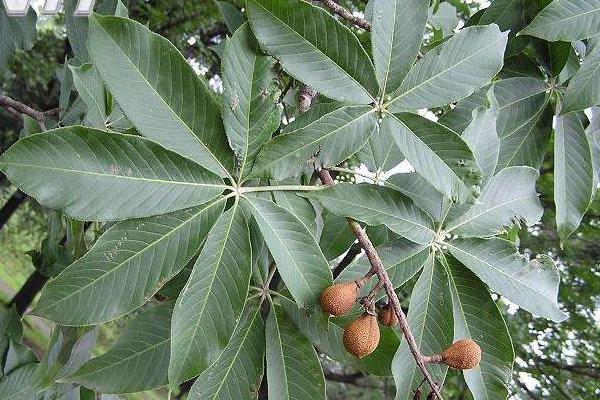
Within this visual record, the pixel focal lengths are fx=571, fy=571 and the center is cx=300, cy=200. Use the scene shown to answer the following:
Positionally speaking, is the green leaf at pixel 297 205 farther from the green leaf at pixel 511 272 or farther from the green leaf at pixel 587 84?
the green leaf at pixel 587 84

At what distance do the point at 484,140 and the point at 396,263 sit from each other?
0.27 metres

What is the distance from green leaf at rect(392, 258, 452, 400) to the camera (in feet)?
2.90

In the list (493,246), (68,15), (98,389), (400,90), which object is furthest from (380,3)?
(68,15)

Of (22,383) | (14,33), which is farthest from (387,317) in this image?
(14,33)

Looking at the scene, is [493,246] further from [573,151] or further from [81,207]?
[81,207]

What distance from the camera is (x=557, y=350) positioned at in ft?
12.3

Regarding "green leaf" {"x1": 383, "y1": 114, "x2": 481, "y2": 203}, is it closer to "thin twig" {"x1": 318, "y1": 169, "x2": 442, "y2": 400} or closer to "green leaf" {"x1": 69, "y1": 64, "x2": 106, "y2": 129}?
"thin twig" {"x1": 318, "y1": 169, "x2": 442, "y2": 400}

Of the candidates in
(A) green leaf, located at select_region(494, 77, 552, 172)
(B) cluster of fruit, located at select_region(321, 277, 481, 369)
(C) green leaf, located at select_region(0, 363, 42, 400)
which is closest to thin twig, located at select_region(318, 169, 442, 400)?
(B) cluster of fruit, located at select_region(321, 277, 481, 369)

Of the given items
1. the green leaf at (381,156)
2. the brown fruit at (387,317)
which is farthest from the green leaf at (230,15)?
the brown fruit at (387,317)

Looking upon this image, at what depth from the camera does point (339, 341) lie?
97 centimetres

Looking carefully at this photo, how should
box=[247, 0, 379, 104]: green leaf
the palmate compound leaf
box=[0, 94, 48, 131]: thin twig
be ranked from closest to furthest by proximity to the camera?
the palmate compound leaf
box=[247, 0, 379, 104]: green leaf
box=[0, 94, 48, 131]: thin twig

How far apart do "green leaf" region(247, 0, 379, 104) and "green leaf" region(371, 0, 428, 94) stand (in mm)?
25

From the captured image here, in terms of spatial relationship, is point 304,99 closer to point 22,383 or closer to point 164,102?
point 164,102

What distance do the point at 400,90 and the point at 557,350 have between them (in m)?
3.45
